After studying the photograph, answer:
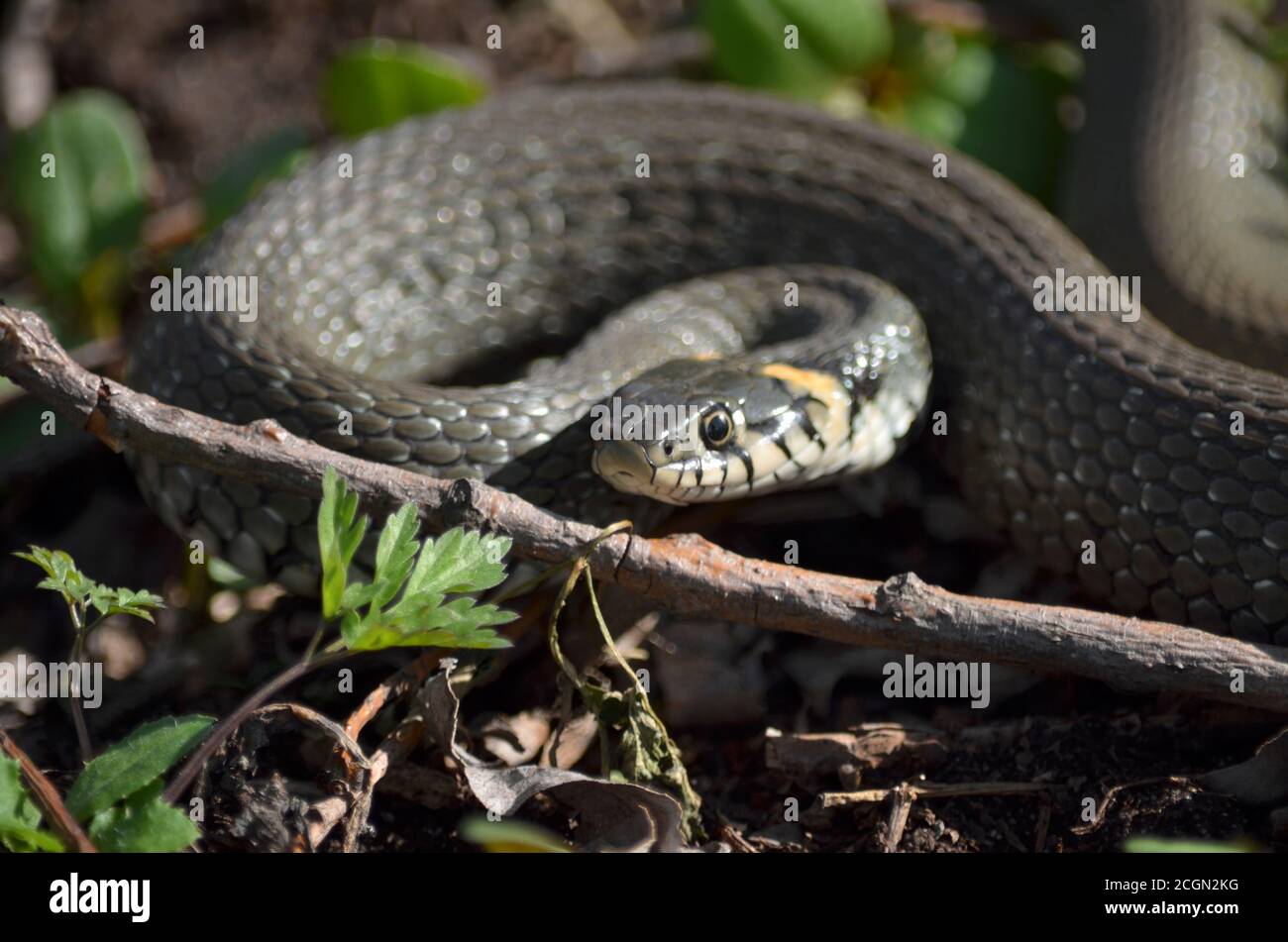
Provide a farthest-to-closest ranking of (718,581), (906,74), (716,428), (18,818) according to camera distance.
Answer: (906,74) → (716,428) → (718,581) → (18,818)

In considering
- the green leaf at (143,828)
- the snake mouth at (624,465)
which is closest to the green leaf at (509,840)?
the green leaf at (143,828)

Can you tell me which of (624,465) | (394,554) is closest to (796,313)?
(624,465)

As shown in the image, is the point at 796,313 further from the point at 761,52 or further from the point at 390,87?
the point at 390,87

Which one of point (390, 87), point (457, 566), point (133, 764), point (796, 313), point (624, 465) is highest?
point (390, 87)

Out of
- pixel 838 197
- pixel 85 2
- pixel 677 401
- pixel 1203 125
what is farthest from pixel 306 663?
pixel 85 2

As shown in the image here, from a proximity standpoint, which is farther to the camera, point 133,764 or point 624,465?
point 624,465

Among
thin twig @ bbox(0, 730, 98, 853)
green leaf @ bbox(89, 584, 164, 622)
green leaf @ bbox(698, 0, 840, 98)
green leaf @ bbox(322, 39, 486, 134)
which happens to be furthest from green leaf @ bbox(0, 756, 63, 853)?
green leaf @ bbox(698, 0, 840, 98)

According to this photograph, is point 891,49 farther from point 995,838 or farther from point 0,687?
point 0,687
